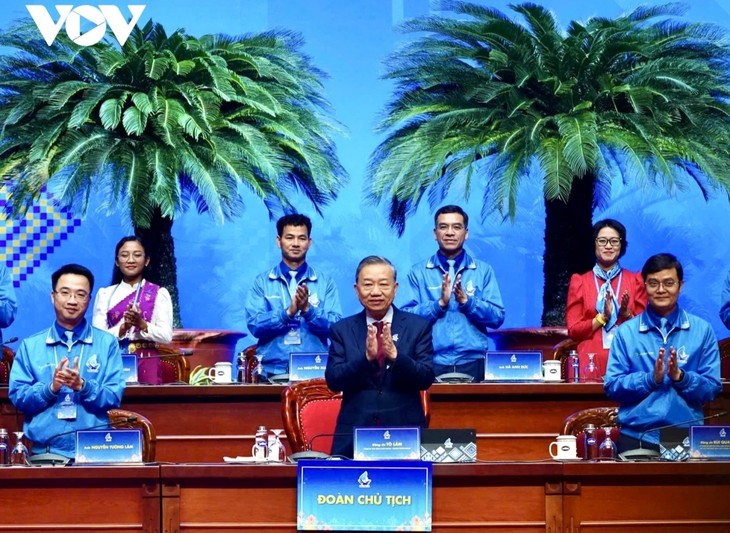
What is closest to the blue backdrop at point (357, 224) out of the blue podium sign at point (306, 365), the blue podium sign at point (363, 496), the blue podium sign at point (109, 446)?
the blue podium sign at point (306, 365)

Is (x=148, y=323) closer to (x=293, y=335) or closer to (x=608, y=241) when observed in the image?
(x=293, y=335)

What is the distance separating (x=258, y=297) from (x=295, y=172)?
10.5 ft

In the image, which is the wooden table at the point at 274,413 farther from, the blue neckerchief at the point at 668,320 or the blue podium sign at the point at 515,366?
the blue neckerchief at the point at 668,320

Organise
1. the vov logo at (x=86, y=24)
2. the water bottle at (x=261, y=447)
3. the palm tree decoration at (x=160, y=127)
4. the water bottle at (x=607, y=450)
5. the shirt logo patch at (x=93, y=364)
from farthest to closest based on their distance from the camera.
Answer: the vov logo at (x=86, y=24) < the palm tree decoration at (x=160, y=127) < the shirt logo patch at (x=93, y=364) < the water bottle at (x=607, y=450) < the water bottle at (x=261, y=447)

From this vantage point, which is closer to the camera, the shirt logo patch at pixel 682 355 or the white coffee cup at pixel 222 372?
the shirt logo patch at pixel 682 355

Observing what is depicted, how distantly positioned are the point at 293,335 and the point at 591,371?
1657 millimetres

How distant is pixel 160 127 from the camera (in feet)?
33.6

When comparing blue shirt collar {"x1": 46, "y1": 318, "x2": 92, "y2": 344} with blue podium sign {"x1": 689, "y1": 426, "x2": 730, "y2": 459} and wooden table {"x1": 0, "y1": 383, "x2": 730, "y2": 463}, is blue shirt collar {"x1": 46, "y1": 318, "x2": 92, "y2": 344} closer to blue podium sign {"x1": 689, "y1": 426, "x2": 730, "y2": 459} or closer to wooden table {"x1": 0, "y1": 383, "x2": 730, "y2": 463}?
wooden table {"x1": 0, "y1": 383, "x2": 730, "y2": 463}

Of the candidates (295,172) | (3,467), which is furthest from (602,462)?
(295,172)

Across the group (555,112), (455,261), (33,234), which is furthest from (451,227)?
(33,234)

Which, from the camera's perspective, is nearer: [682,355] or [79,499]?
[79,499]

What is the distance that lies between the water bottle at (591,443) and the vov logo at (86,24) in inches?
224

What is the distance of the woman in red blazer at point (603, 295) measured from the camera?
748 centimetres

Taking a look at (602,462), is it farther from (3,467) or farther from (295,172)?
(295,172)
